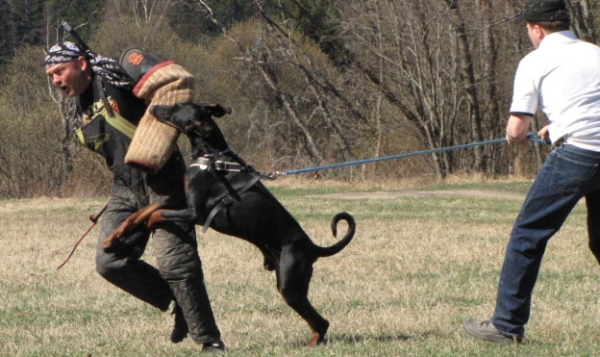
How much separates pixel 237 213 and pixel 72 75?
112 cm

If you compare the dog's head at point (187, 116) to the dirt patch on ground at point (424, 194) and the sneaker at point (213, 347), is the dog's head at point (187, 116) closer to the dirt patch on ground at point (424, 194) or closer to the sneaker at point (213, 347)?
the sneaker at point (213, 347)

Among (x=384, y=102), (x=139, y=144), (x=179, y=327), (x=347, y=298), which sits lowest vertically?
(x=384, y=102)

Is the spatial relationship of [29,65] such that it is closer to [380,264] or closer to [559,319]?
[380,264]

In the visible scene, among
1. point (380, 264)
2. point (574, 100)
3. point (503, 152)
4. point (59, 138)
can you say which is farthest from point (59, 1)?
point (574, 100)

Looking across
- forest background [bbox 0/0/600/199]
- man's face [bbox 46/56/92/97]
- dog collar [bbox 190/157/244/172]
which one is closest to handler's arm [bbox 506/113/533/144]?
dog collar [bbox 190/157/244/172]

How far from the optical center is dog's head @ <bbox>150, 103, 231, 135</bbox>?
16.4 ft

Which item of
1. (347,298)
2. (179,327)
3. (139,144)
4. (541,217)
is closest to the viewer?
(541,217)

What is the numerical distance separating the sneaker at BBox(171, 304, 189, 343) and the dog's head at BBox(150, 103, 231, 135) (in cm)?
101

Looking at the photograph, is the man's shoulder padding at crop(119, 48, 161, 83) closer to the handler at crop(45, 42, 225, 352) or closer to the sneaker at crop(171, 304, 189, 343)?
the handler at crop(45, 42, 225, 352)

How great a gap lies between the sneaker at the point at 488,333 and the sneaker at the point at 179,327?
5.06 ft

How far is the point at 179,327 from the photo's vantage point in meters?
5.46

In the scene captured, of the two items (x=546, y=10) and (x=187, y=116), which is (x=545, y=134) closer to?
(x=546, y=10)

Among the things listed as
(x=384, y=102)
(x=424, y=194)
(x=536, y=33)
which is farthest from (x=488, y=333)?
(x=384, y=102)

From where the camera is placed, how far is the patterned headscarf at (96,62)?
5.11 meters
